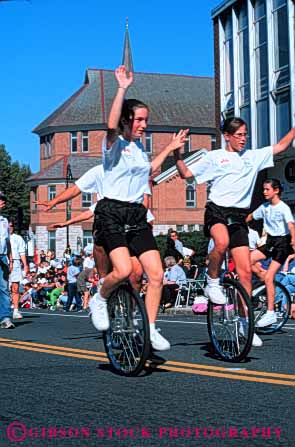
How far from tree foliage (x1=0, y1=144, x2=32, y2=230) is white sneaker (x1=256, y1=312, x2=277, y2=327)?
337 feet

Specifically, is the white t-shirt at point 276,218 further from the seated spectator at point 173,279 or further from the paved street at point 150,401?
the seated spectator at point 173,279

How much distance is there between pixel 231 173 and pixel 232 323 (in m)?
1.36

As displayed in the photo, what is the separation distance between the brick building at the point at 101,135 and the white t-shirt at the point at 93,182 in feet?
252

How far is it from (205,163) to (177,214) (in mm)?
77377

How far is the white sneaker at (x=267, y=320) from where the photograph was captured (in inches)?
404

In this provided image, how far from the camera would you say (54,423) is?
482cm

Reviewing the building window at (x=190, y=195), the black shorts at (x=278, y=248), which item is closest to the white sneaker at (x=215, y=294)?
the black shorts at (x=278, y=248)

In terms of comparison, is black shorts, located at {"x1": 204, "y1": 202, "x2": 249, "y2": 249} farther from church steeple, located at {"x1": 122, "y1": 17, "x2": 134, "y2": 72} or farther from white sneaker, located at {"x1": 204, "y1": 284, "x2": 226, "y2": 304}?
church steeple, located at {"x1": 122, "y1": 17, "x2": 134, "y2": 72}

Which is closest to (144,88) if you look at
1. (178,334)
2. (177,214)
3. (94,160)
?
(94,160)

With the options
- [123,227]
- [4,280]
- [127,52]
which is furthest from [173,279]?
[127,52]

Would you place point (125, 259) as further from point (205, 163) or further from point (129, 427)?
point (129, 427)

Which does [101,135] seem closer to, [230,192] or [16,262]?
[16,262]

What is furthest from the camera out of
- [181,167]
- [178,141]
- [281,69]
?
[281,69]

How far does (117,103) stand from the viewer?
6.46 meters
